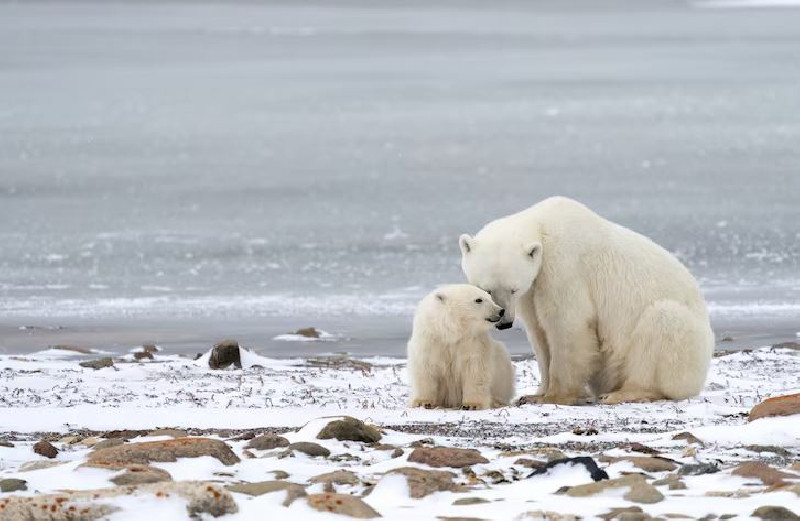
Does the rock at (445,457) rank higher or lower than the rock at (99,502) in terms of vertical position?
lower

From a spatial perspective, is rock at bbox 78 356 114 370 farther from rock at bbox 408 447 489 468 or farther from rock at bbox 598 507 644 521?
rock at bbox 598 507 644 521

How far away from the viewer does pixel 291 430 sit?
6574 mm

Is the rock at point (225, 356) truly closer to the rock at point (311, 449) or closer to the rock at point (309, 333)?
the rock at point (309, 333)

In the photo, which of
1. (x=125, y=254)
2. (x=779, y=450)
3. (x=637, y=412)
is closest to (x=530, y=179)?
(x=125, y=254)

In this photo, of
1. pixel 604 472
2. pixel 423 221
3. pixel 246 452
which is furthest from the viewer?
pixel 423 221

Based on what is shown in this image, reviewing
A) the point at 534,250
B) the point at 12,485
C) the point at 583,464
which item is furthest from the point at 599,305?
the point at 12,485

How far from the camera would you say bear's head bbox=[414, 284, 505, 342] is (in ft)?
24.2

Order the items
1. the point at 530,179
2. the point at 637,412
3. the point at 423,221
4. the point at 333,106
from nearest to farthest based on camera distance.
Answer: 1. the point at 637,412
2. the point at 423,221
3. the point at 530,179
4. the point at 333,106

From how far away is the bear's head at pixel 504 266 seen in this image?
25.0ft

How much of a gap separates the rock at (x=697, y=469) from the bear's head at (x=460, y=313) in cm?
255

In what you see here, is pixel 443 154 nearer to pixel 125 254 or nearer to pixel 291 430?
pixel 125 254

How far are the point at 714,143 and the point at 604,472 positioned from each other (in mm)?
29459

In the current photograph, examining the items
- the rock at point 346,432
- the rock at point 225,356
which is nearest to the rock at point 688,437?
the rock at point 346,432

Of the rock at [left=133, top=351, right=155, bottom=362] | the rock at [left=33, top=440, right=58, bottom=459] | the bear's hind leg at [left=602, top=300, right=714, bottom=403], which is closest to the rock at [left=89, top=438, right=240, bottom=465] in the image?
the rock at [left=33, top=440, right=58, bottom=459]
